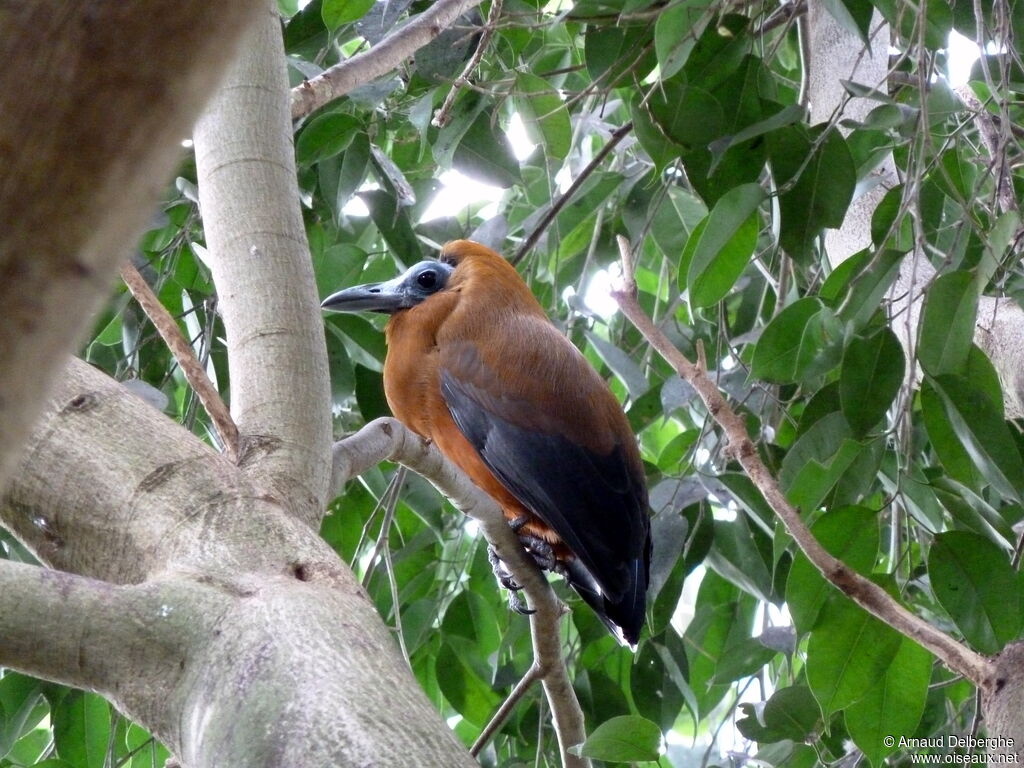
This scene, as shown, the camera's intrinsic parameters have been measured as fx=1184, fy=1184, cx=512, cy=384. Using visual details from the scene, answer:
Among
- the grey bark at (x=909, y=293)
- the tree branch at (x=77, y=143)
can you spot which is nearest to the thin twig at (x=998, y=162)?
the grey bark at (x=909, y=293)

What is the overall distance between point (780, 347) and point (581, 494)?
665 mm

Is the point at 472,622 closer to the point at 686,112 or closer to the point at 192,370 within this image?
the point at 686,112

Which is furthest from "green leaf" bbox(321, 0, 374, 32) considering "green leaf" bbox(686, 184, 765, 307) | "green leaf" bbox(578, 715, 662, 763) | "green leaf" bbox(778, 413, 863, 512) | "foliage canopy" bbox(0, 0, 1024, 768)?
"green leaf" bbox(578, 715, 662, 763)

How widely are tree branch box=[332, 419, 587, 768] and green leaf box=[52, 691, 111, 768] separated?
3.17 ft

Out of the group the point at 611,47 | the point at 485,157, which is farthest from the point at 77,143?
the point at 485,157

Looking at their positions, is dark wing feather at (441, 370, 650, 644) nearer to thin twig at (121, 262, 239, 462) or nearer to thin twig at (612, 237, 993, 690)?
thin twig at (612, 237, 993, 690)

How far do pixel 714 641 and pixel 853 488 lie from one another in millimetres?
967

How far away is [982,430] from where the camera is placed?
1.71 m

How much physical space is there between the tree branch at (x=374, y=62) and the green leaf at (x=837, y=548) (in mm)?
1052

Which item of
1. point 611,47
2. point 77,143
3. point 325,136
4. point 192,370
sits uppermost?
point 611,47

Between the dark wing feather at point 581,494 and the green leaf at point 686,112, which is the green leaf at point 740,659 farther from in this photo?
the green leaf at point 686,112

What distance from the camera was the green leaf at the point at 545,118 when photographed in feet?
7.68

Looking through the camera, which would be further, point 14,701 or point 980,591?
point 14,701

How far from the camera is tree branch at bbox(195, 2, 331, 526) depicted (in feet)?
4.65
